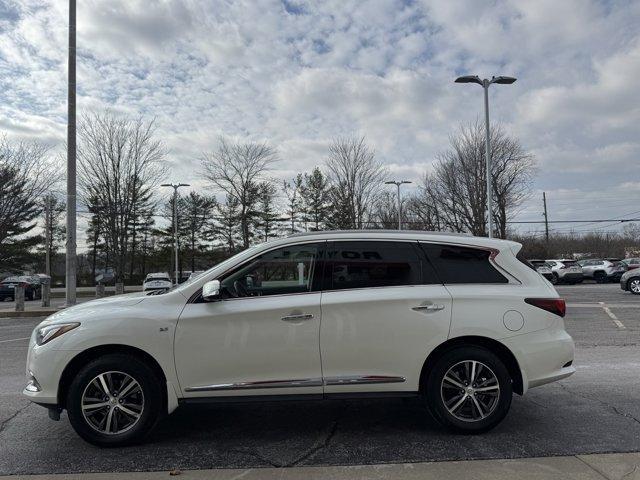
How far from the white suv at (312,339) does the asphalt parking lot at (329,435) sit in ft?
0.86

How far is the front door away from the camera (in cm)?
419

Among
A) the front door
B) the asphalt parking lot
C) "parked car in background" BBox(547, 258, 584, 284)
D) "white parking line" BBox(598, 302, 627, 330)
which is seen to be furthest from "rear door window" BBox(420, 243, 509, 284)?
"parked car in background" BBox(547, 258, 584, 284)

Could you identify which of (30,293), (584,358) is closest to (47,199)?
(30,293)

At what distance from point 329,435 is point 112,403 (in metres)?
1.84

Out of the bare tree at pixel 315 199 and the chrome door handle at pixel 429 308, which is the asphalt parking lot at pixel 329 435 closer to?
the chrome door handle at pixel 429 308

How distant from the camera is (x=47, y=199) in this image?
37719 millimetres

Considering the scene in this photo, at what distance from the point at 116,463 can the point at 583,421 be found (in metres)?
4.08

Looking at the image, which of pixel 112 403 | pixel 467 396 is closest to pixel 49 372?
pixel 112 403

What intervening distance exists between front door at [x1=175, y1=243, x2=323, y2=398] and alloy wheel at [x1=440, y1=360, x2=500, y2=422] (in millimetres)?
1131

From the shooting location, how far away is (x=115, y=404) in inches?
164

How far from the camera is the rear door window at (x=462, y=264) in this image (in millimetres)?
4547

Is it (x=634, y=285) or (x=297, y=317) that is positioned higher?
(x=297, y=317)

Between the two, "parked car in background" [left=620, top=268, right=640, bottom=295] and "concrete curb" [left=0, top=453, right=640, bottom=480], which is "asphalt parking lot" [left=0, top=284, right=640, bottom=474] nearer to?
"concrete curb" [left=0, top=453, right=640, bottom=480]

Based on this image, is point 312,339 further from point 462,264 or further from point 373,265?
point 462,264
